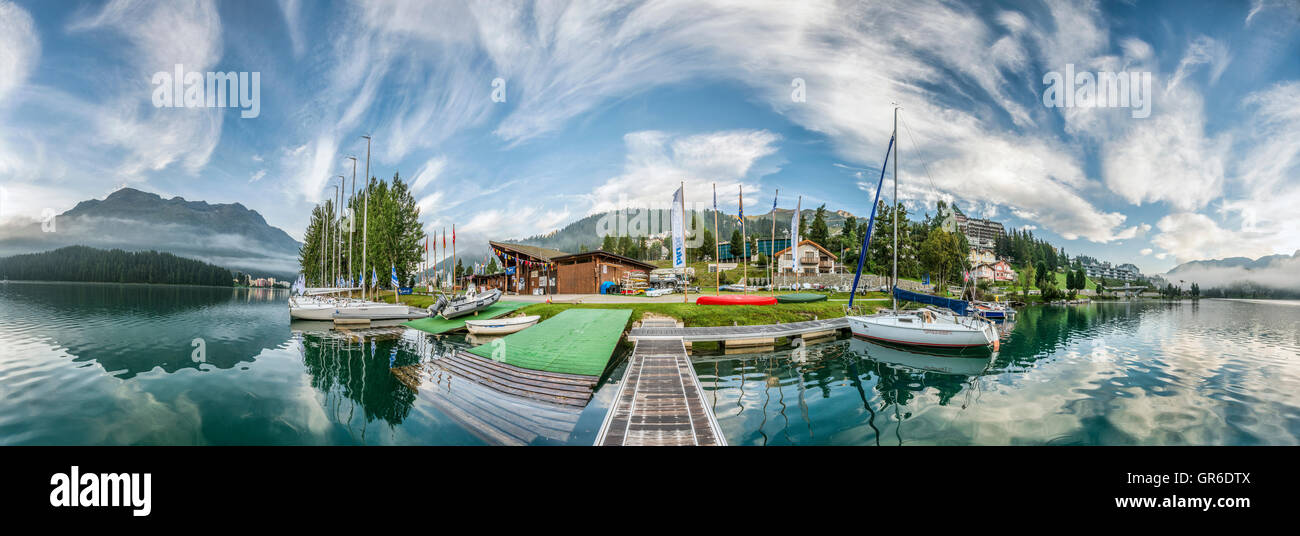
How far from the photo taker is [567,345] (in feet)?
40.5

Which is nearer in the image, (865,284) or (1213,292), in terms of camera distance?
(865,284)

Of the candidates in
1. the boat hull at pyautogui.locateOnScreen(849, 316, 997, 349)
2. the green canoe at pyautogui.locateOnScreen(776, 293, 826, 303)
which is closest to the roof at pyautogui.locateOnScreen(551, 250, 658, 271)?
the green canoe at pyautogui.locateOnScreen(776, 293, 826, 303)

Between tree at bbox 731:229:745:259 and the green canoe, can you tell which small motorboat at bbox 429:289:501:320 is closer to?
the green canoe

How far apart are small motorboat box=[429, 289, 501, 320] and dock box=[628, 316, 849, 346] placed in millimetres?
11826

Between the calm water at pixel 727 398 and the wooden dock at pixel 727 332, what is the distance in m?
1.15

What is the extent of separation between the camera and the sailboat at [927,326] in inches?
579

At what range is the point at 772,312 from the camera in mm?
19625

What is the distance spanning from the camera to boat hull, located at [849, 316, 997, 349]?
14.6m

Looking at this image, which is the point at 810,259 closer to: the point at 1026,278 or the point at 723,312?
the point at 1026,278

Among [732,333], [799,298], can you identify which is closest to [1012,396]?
[732,333]

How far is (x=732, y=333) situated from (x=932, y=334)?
25.0ft
